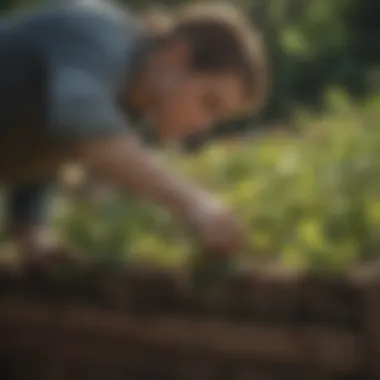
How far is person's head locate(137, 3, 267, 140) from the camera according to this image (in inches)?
33.7

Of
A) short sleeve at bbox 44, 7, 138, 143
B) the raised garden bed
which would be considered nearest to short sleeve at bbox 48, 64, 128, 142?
short sleeve at bbox 44, 7, 138, 143

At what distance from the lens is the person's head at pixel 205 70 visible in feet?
2.81

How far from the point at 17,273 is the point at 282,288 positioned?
0.94ft

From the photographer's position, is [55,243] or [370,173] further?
[55,243]

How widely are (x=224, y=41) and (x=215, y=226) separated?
150mm

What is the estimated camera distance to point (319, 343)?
31.7 inches

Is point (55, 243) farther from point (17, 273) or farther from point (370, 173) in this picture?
point (370, 173)

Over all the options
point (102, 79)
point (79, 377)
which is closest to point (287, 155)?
point (102, 79)

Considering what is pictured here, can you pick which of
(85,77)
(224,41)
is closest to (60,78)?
(85,77)

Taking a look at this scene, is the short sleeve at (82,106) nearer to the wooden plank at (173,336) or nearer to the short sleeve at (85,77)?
the short sleeve at (85,77)

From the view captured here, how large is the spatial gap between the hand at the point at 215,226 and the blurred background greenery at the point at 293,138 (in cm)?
2

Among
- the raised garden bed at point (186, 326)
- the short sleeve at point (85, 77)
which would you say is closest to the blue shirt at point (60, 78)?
the short sleeve at point (85, 77)

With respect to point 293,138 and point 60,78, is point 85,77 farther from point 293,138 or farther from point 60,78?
point 293,138

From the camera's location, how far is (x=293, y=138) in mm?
903
